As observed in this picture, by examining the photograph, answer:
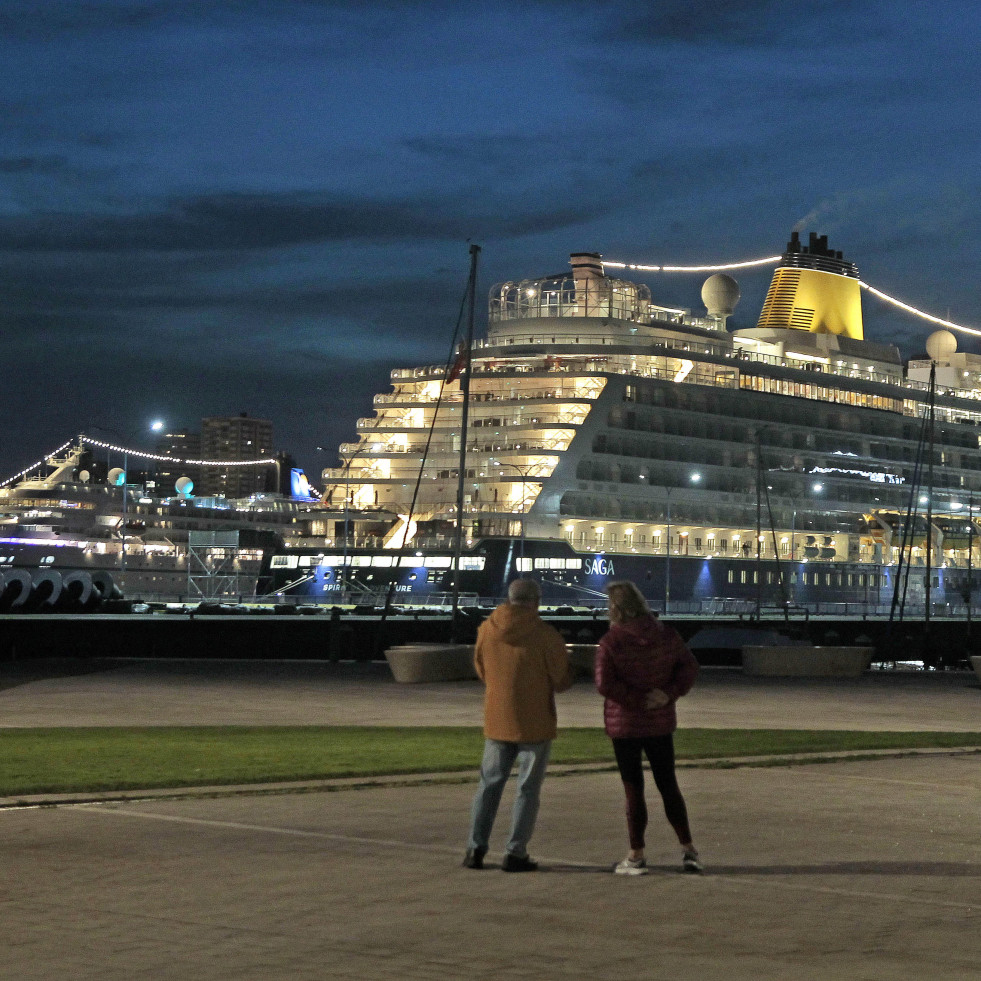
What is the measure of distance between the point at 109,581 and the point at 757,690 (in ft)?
134

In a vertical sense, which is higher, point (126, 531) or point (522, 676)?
point (126, 531)

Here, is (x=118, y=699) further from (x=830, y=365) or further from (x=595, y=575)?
(x=830, y=365)

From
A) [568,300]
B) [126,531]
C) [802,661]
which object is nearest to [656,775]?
[802,661]

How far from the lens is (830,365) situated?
3656 inches

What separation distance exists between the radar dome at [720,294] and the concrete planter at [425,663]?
63487mm

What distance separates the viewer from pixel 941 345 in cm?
10506

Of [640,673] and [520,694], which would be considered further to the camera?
[520,694]

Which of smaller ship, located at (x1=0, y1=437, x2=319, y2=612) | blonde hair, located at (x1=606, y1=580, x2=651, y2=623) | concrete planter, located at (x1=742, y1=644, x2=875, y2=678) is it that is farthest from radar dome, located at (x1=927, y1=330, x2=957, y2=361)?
blonde hair, located at (x1=606, y1=580, x2=651, y2=623)

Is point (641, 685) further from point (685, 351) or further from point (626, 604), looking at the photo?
point (685, 351)

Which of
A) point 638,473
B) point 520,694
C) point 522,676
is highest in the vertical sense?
point 638,473

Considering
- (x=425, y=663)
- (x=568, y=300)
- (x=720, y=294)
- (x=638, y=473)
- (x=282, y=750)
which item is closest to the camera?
(x=282, y=750)

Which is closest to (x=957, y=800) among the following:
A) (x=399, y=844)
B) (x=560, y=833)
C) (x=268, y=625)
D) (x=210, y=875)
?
(x=560, y=833)

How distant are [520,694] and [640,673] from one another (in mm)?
731

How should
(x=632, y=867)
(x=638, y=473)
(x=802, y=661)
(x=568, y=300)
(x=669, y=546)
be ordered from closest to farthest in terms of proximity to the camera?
(x=632, y=867)
(x=802, y=661)
(x=669, y=546)
(x=638, y=473)
(x=568, y=300)
